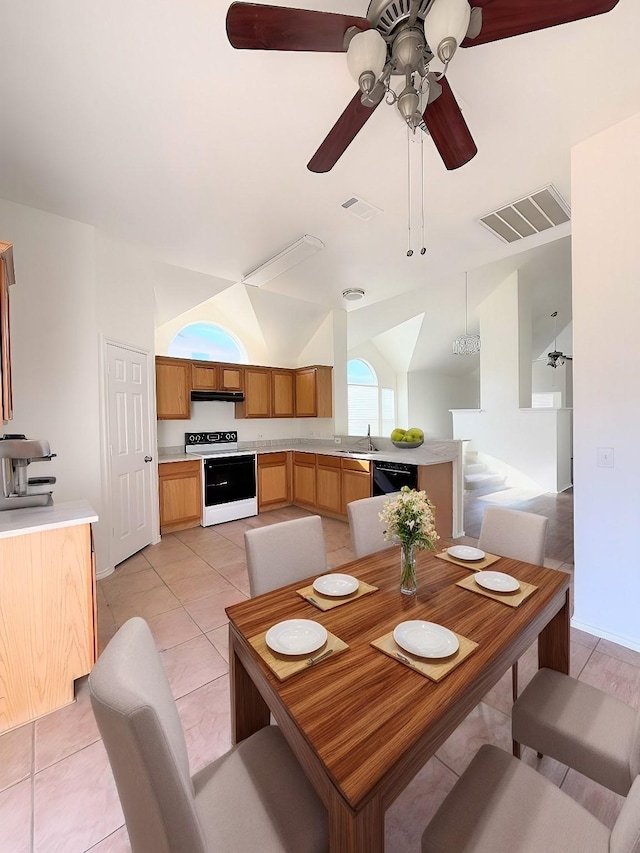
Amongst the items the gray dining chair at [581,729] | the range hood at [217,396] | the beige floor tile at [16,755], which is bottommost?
the beige floor tile at [16,755]

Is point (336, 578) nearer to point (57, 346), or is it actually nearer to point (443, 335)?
point (57, 346)

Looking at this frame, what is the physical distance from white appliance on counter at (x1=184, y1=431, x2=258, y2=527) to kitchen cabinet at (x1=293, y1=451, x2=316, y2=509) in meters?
0.68

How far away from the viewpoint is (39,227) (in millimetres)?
2684

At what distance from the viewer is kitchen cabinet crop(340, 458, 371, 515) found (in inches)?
165

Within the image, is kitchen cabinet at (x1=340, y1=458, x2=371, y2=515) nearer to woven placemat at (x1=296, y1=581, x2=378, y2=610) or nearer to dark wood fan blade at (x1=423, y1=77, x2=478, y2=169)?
woven placemat at (x1=296, y1=581, x2=378, y2=610)

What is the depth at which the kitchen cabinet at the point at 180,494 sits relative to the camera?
4121 mm

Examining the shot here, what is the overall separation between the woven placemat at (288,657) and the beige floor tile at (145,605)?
1868 mm

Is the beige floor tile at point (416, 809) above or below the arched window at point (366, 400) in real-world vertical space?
below

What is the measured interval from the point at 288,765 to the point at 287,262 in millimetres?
3621

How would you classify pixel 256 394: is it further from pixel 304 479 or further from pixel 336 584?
pixel 336 584

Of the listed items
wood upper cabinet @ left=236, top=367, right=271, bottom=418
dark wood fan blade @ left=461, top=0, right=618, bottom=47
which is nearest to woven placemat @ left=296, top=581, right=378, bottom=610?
dark wood fan blade @ left=461, top=0, right=618, bottom=47

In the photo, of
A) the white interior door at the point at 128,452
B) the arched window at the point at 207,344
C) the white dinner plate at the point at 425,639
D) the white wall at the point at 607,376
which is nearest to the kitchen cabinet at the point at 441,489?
the white wall at the point at 607,376

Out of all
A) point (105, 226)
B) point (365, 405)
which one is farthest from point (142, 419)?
point (365, 405)

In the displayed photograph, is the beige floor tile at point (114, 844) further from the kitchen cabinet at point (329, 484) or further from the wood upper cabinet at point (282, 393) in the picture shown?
the wood upper cabinet at point (282, 393)
